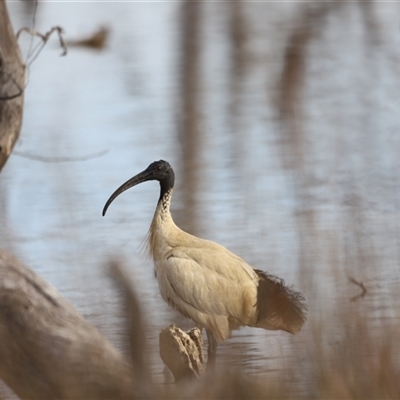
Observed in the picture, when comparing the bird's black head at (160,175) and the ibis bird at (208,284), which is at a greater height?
the bird's black head at (160,175)

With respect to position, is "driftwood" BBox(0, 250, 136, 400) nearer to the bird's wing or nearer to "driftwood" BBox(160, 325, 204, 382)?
"driftwood" BBox(160, 325, 204, 382)

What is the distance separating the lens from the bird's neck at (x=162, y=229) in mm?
3732

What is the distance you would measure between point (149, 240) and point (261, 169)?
1145mm

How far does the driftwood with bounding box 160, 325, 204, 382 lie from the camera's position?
105 inches

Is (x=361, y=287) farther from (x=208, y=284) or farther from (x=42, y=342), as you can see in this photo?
(x=208, y=284)

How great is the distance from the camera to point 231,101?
391cm

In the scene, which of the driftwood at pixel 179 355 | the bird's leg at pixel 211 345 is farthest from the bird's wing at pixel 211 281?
the driftwood at pixel 179 355

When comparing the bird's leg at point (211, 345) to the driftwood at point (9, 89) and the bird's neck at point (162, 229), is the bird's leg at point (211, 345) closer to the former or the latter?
the bird's neck at point (162, 229)

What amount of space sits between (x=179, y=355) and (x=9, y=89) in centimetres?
108

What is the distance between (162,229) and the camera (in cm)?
379

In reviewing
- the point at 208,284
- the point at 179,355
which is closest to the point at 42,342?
the point at 179,355

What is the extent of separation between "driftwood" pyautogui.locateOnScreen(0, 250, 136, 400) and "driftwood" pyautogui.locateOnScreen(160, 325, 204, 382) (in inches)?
5.5

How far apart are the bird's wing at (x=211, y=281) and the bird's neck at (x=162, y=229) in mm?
99

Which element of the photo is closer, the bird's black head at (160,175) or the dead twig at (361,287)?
the dead twig at (361,287)
